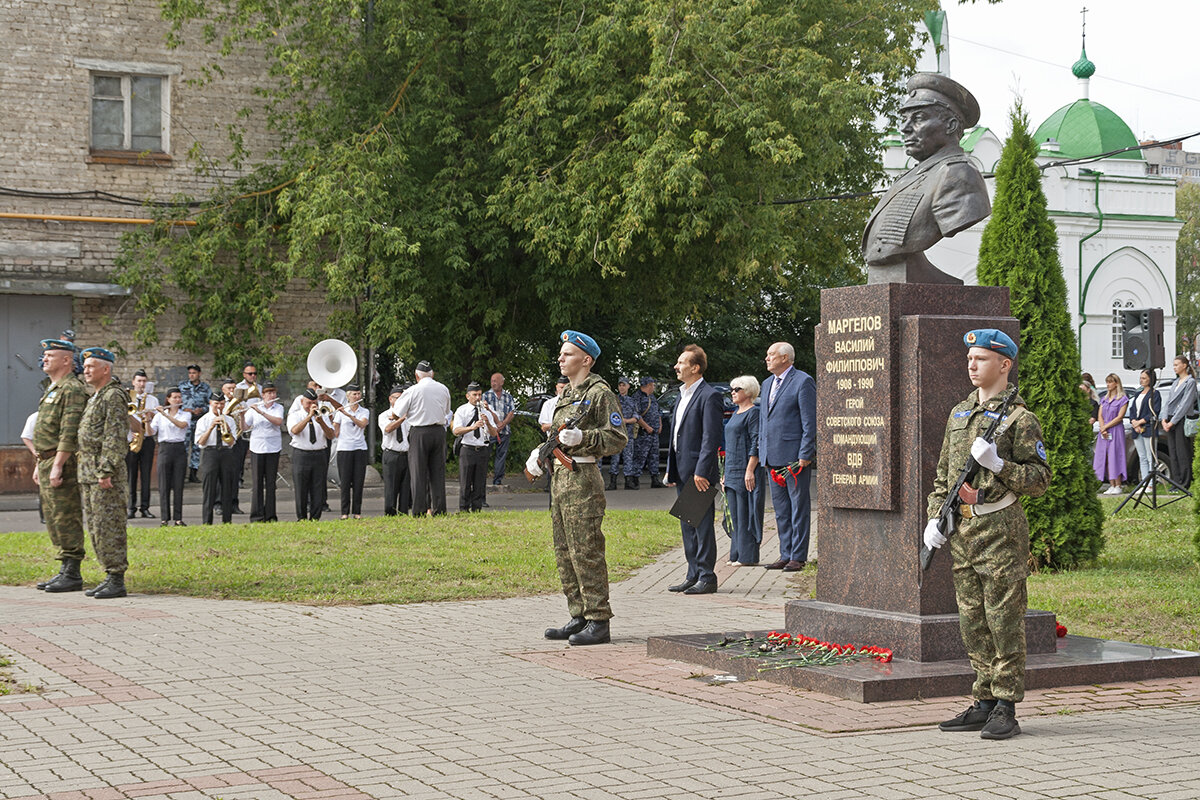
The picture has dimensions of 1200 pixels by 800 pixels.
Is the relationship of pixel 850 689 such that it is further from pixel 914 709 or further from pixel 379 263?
pixel 379 263

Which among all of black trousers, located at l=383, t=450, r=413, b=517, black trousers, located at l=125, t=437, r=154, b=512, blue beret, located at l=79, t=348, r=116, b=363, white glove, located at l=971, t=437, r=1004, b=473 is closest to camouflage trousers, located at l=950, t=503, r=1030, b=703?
white glove, located at l=971, t=437, r=1004, b=473

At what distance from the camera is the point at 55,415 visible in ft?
39.8

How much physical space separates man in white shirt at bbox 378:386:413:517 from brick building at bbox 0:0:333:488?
8.57 metres

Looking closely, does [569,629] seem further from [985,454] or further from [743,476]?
[743,476]

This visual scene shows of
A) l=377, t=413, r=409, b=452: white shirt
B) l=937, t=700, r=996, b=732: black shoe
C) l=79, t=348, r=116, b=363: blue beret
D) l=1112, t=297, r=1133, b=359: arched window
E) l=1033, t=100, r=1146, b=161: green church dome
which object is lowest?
l=937, t=700, r=996, b=732: black shoe

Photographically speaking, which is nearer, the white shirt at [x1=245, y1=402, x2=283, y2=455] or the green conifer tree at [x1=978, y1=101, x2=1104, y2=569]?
the green conifer tree at [x1=978, y1=101, x2=1104, y2=569]

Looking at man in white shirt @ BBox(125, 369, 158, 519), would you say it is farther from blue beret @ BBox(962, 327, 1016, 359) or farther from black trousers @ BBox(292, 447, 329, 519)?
blue beret @ BBox(962, 327, 1016, 359)

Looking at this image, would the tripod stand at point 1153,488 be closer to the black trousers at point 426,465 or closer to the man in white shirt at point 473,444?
the man in white shirt at point 473,444

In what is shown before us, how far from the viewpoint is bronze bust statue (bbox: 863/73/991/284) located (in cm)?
842

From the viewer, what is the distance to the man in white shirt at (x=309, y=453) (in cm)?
1788

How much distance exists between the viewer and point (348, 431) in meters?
18.7

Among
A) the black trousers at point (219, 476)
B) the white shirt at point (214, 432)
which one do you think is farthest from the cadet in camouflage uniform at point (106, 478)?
the black trousers at point (219, 476)

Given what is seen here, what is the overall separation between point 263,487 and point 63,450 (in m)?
6.43

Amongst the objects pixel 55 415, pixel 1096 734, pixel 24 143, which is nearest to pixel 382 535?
pixel 55 415
